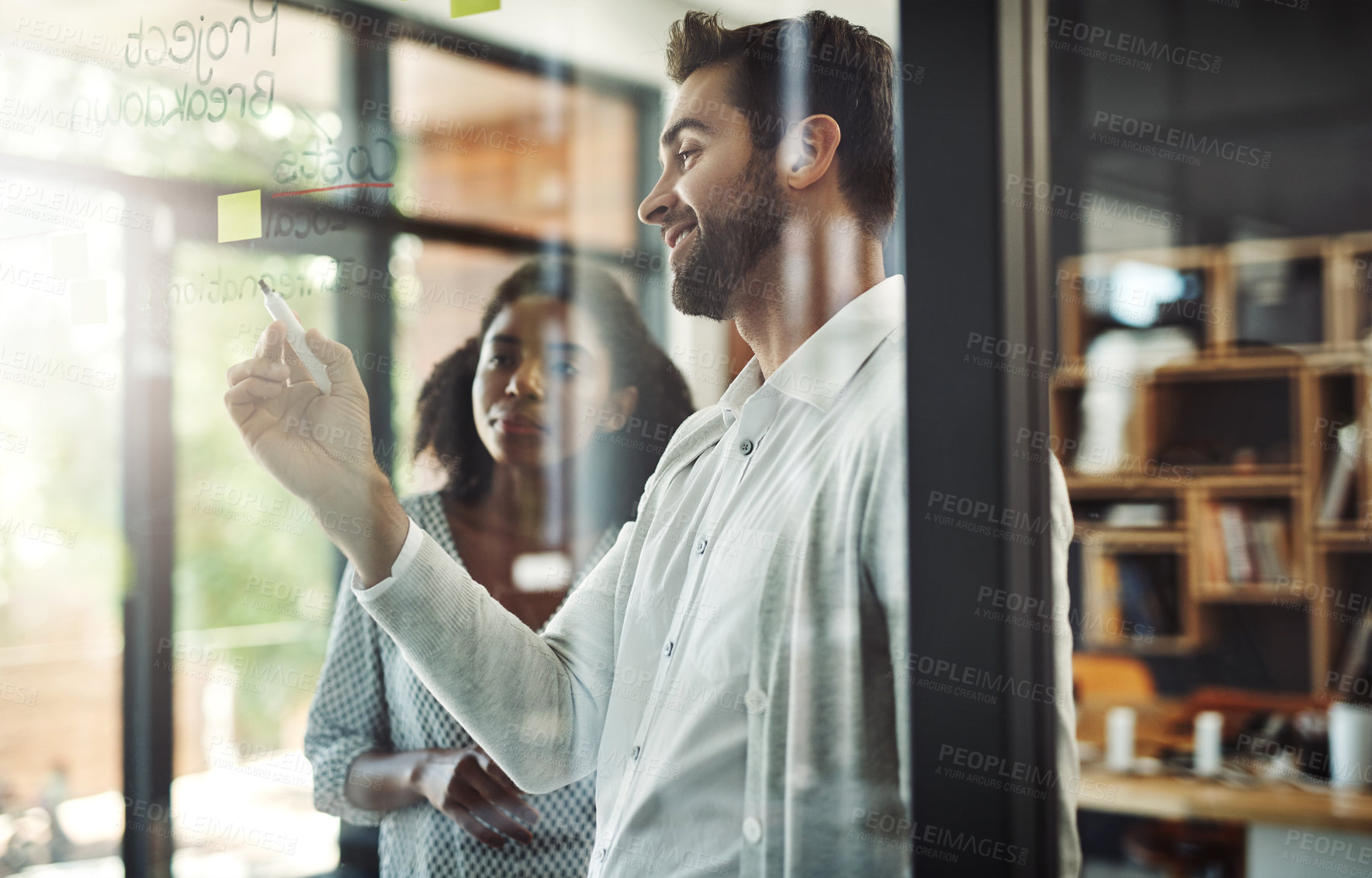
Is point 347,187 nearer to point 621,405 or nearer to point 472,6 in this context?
point 472,6

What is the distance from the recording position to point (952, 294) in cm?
88

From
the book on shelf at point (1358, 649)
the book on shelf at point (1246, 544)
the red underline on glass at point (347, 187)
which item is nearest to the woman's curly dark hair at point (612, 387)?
the red underline on glass at point (347, 187)

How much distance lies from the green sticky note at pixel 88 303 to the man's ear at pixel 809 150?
1.08 metres

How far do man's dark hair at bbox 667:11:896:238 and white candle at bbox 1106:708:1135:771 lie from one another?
1988 millimetres

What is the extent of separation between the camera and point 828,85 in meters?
0.98

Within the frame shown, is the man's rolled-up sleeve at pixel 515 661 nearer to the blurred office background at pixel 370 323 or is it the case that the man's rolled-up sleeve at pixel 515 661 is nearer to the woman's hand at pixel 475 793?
the woman's hand at pixel 475 793

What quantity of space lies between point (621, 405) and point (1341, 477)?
1.36 m

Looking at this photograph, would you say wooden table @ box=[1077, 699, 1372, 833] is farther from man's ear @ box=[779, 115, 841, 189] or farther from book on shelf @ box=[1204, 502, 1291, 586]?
man's ear @ box=[779, 115, 841, 189]

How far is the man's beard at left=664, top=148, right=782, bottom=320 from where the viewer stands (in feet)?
3.30

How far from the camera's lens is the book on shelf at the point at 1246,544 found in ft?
6.77

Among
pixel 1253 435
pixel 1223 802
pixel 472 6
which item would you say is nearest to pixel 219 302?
pixel 472 6

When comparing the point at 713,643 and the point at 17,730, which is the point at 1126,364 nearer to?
the point at 713,643

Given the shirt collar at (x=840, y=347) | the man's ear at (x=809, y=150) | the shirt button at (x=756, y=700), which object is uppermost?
the man's ear at (x=809, y=150)

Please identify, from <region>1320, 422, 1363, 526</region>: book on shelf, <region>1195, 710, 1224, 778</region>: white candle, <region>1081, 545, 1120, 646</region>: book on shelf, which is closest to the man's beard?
<region>1320, 422, 1363, 526</region>: book on shelf
